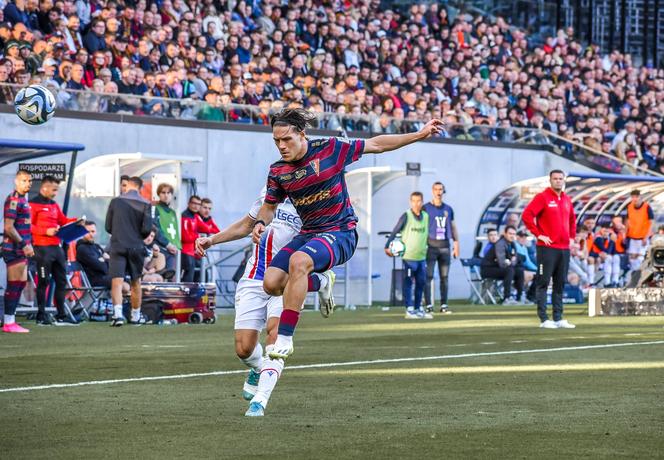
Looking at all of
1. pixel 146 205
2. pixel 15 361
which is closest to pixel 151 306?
pixel 146 205

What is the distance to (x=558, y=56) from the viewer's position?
39.5 m

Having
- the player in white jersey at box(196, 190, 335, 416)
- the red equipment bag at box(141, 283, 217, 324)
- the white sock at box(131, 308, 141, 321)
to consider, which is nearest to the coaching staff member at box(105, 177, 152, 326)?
the white sock at box(131, 308, 141, 321)

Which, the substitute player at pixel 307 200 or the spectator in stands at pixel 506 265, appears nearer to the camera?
the substitute player at pixel 307 200

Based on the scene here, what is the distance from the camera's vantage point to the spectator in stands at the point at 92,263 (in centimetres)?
2191

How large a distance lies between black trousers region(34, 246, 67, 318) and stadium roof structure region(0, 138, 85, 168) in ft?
5.20

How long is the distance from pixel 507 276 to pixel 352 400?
2027cm

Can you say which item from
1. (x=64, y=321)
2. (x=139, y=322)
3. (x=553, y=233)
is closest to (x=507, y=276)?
(x=553, y=233)

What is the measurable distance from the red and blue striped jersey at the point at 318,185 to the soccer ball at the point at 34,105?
8533 mm

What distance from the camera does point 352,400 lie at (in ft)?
31.4

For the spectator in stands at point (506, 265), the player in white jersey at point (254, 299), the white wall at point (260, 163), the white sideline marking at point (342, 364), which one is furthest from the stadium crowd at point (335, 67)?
the player in white jersey at point (254, 299)

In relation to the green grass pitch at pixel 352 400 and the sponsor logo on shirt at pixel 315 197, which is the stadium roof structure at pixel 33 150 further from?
the sponsor logo on shirt at pixel 315 197

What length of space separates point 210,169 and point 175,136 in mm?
1213

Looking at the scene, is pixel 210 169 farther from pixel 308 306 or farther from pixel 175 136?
pixel 308 306

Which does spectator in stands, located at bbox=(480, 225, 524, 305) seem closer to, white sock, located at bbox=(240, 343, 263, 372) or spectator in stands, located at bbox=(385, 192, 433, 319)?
spectator in stands, located at bbox=(385, 192, 433, 319)
